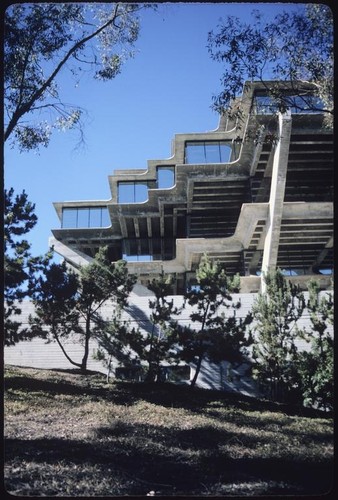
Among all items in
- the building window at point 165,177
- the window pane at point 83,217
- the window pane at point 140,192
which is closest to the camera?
the building window at point 165,177

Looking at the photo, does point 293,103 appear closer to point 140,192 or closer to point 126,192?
point 140,192

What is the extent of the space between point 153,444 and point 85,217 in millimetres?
27671

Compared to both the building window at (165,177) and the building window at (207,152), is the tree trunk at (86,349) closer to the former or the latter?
the building window at (165,177)

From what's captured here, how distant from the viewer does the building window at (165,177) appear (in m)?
33.0

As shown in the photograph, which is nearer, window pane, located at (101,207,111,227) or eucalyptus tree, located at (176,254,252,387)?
eucalyptus tree, located at (176,254,252,387)

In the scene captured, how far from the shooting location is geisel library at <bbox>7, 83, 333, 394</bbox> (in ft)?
86.7

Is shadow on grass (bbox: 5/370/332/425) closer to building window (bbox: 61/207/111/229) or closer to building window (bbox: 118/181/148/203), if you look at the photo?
building window (bbox: 61/207/111/229)

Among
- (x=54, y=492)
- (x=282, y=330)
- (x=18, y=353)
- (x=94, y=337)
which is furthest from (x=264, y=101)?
(x=18, y=353)

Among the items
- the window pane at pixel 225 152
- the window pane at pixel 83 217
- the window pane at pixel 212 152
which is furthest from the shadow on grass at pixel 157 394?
the window pane at pixel 225 152

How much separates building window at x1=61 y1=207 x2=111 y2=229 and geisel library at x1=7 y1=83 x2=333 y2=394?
9 centimetres

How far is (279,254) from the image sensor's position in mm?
29922

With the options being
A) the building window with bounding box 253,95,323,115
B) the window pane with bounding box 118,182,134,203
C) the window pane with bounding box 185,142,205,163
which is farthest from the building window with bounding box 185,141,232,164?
the building window with bounding box 253,95,323,115

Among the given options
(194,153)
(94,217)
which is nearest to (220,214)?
(194,153)

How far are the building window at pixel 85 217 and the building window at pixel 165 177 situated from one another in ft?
17.0
